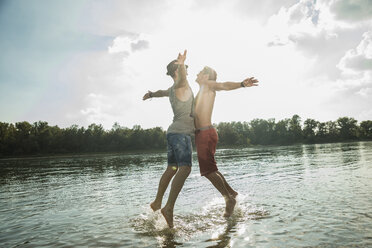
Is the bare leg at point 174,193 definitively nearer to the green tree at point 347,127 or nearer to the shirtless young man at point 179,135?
the shirtless young man at point 179,135

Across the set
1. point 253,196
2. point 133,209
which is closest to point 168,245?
point 133,209

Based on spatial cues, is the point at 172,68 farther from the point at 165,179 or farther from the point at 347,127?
the point at 347,127

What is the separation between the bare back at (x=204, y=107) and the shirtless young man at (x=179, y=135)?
0.35 m

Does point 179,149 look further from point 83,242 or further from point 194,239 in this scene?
point 83,242

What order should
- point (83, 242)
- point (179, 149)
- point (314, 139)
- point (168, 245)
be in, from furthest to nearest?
1. point (314, 139)
2. point (179, 149)
3. point (83, 242)
4. point (168, 245)

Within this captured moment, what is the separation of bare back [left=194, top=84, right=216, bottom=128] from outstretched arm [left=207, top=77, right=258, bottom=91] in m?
0.10

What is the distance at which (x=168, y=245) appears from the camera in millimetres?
3000

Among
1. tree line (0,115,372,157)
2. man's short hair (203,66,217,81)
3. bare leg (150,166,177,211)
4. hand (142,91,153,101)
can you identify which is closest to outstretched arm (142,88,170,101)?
hand (142,91,153,101)

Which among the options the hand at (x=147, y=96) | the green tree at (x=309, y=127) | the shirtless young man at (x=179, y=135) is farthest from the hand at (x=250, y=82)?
→ the green tree at (x=309, y=127)

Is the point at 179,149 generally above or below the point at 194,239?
above

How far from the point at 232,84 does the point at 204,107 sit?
654 millimetres

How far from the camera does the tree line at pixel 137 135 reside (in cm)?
9975

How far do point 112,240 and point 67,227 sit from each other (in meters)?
1.24

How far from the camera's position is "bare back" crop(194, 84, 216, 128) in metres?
4.48
